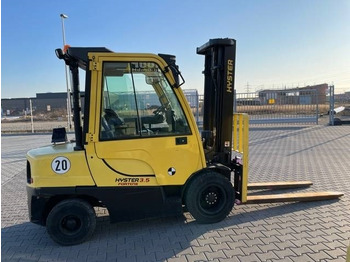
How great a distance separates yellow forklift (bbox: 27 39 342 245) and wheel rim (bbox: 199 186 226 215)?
0.05ft

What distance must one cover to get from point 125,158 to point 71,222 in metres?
1.03

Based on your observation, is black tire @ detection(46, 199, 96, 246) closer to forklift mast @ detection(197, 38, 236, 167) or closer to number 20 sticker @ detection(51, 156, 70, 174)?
number 20 sticker @ detection(51, 156, 70, 174)

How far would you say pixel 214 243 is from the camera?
342 centimetres

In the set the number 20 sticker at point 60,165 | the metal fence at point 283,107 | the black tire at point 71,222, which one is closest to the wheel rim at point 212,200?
the black tire at point 71,222

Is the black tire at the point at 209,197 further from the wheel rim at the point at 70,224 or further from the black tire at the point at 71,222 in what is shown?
the wheel rim at the point at 70,224

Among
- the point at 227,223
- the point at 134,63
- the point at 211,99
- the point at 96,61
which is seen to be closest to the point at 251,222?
the point at 227,223

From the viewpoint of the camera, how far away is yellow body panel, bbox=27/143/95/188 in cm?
343

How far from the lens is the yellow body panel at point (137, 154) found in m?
3.46

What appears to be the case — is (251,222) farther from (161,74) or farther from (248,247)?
(161,74)

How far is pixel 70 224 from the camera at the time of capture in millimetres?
3531

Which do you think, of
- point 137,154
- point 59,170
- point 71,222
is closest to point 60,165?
point 59,170

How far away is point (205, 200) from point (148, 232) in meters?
0.88

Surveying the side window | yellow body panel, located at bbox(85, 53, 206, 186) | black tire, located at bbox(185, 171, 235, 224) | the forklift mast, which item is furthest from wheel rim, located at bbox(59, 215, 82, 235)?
the forklift mast

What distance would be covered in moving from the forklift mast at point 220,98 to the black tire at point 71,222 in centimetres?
182
